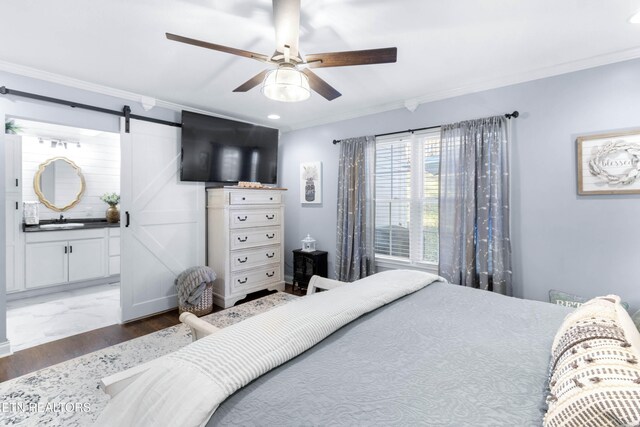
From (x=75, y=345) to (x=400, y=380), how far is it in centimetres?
319

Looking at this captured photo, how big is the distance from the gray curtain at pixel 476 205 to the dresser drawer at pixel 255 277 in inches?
89.3

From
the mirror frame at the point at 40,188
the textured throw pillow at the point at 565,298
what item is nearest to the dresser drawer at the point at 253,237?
the mirror frame at the point at 40,188

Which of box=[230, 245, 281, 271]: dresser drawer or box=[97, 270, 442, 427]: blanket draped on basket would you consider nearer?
box=[97, 270, 442, 427]: blanket draped on basket

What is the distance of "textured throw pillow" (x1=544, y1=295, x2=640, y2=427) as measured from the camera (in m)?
0.67

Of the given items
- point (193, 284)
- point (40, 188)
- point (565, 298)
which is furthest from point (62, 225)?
point (565, 298)

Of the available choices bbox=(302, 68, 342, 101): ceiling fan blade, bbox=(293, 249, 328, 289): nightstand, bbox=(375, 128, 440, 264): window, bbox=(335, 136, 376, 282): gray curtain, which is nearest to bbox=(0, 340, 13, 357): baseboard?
bbox=(293, 249, 328, 289): nightstand

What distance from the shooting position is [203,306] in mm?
3580

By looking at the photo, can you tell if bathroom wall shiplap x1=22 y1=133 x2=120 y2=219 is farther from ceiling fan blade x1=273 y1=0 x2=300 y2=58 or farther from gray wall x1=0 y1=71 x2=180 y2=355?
ceiling fan blade x1=273 y1=0 x2=300 y2=58

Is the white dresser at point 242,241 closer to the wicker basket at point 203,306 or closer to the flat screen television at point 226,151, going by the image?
the wicker basket at point 203,306

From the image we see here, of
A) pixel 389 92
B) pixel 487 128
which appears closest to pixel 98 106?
pixel 389 92

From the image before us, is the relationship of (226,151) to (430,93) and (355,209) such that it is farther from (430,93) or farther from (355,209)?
(430,93)

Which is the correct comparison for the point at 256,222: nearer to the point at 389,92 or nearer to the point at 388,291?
the point at 389,92

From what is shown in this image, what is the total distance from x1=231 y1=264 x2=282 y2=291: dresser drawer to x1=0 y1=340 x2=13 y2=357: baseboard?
2012 mm

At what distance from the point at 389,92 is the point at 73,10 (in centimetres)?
271
